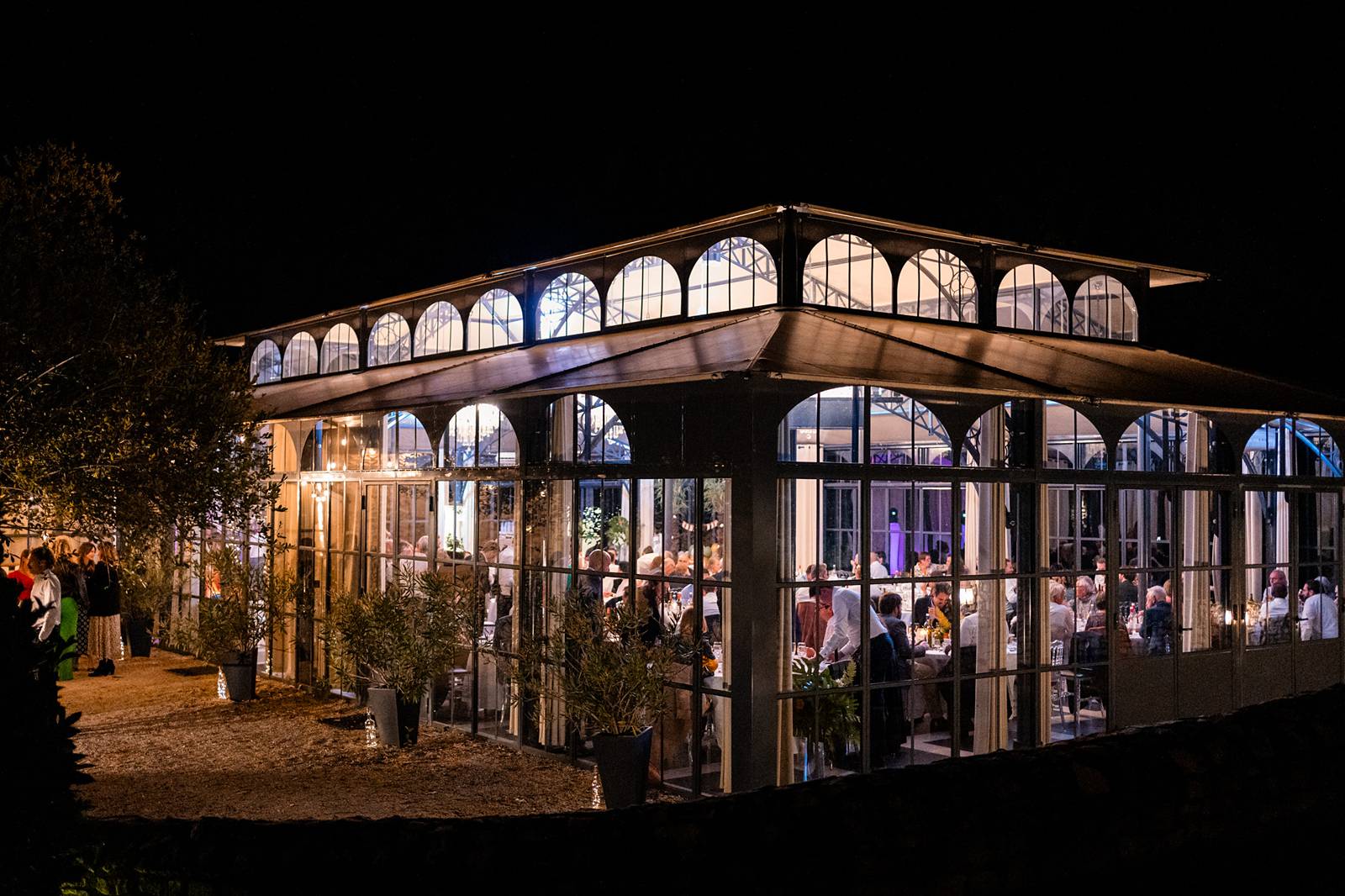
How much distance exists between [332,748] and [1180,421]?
7483 mm

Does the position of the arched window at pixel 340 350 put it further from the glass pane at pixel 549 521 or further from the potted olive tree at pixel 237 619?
the glass pane at pixel 549 521

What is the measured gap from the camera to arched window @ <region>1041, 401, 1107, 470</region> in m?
9.68

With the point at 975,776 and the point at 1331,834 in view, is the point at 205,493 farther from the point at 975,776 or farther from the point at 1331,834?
the point at 1331,834

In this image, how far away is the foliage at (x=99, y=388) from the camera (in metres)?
9.02

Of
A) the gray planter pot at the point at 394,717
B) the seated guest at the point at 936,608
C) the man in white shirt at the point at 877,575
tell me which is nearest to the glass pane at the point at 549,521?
the gray planter pot at the point at 394,717

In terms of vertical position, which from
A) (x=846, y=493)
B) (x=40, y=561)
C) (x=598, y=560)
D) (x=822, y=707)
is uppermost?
(x=846, y=493)

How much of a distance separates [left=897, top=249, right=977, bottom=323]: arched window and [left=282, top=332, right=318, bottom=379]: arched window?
8973 mm

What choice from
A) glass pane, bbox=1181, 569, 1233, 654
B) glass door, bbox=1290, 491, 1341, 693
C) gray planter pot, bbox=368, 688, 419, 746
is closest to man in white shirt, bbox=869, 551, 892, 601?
glass pane, bbox=1181, 569, 1233, 654

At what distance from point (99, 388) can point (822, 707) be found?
5.74m

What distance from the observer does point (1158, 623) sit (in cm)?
1043

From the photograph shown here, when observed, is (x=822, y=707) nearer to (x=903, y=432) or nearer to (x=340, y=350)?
(x=903, y=432)


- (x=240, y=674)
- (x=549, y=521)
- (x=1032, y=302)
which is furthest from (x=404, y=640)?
(x=1032, y=302)

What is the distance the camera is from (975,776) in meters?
4.61

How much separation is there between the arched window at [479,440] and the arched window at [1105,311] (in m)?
5.73
